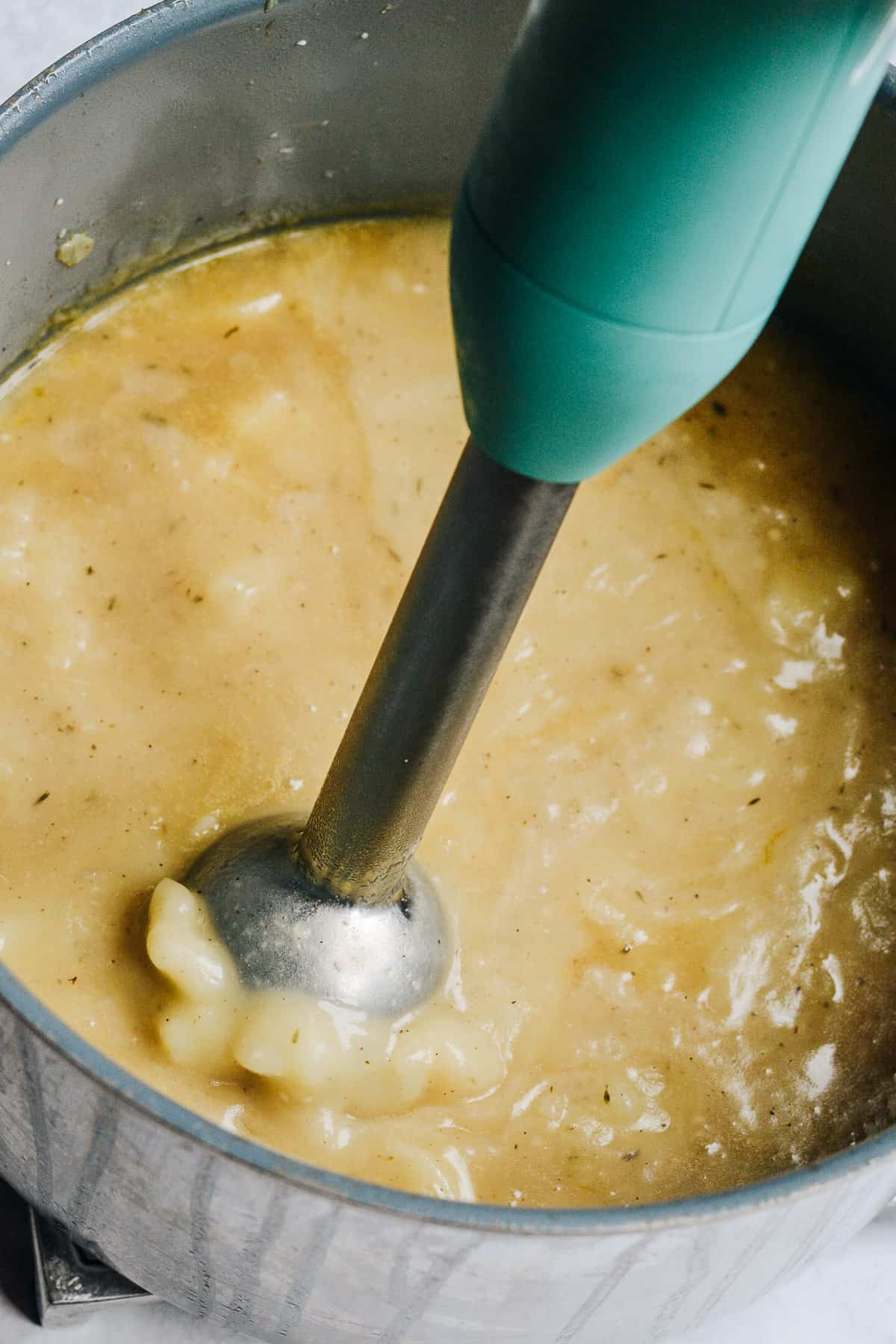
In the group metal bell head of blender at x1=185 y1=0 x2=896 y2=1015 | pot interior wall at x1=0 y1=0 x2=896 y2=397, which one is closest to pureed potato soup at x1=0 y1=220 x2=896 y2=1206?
pot interior wall at x1=0 y1=0 x2=896 y2=397

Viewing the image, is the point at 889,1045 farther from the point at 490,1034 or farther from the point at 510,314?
the point at 510,314

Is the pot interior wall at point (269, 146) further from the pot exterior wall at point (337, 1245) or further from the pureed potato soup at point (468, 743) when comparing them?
the pot exterior wall at point (337, 1245)

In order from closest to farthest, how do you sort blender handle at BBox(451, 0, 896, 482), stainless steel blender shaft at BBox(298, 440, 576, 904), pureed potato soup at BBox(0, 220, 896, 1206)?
blender handle at BBox(451, 0, 896, 482), stainless steel blender shaft at BBox(298, 440, 576, 904), pureed potato soup at BBox(0, 220, 896, 1206)

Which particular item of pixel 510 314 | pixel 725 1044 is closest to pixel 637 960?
pixel 725 1044

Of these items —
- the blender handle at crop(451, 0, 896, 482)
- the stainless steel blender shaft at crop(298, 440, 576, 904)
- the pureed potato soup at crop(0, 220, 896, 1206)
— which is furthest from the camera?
the pureed potato soup at crop(0, 220, 896, 1206)

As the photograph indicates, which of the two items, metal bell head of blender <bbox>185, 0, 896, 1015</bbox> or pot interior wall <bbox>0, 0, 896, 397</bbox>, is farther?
pot interior wall <bbox>0, 0, 896, 397</bbox>

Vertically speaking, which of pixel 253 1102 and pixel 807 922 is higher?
pixel 253 1102

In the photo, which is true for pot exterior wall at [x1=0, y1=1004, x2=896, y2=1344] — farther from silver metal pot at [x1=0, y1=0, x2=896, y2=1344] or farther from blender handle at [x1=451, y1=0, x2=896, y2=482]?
blender handle at [x1=451, y1=0, x2=896, y2=482]

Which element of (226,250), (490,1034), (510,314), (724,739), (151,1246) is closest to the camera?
(510,314)
